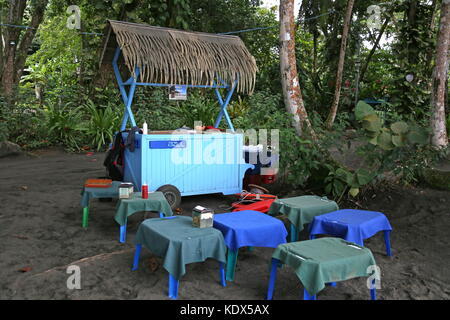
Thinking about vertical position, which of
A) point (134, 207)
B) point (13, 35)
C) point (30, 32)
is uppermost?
point (30, 32)

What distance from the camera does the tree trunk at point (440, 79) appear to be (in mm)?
6543

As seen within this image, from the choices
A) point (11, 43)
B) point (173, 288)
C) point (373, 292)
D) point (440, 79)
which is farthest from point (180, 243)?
point (11, 43)

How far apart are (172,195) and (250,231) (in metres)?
2.48

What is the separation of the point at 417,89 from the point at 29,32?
10914 millimetres

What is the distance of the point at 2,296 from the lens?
10.8 ft

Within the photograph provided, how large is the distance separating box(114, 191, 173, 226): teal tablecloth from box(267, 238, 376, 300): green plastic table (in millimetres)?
1801

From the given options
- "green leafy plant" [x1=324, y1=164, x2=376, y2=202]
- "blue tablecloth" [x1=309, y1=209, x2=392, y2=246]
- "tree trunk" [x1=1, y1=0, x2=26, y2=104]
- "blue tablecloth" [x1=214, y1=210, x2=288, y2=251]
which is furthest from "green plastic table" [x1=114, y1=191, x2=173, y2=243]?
"tree trunk" [x1=1, y1=0, x2=26, y2=104]

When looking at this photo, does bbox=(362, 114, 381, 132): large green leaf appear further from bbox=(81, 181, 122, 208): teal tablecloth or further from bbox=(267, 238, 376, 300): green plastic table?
bbox=(81, 181, 122, 208): teal tablecloth

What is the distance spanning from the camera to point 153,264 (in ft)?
13.1

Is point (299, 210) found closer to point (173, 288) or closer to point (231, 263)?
point (231, 263)

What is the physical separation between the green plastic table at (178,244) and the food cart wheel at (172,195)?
2.07 m

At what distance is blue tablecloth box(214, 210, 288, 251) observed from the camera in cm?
384

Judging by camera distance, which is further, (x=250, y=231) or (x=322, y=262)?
(x=250, y=231)

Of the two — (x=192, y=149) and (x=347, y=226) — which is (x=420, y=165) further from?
(x=192, y=149)
